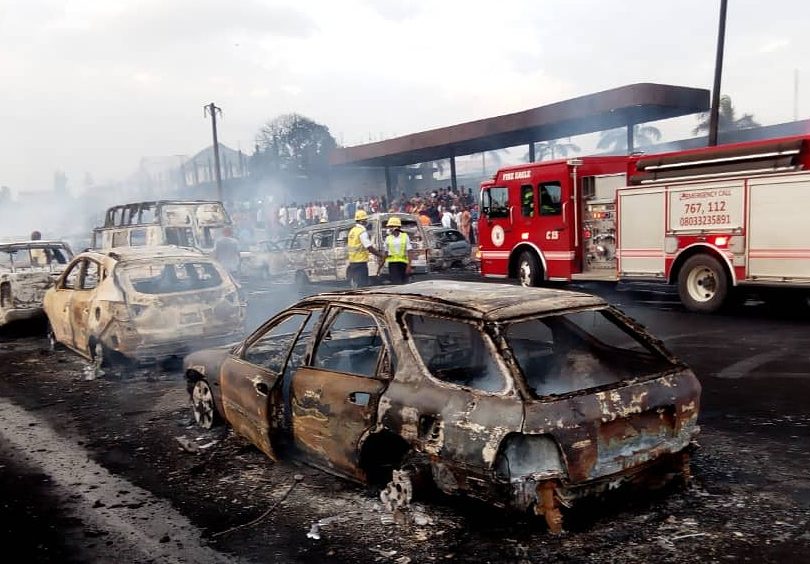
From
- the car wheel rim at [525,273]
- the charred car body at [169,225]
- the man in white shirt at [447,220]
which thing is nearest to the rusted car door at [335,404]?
the car wheel rim at [525,273]

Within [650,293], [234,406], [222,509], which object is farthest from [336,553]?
[650,293]

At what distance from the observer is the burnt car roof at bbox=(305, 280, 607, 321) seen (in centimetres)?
403

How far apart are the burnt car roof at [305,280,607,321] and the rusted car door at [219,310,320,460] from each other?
70 cm

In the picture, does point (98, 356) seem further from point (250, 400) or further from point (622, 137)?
point (622, 137)

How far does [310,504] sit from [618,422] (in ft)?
6.54

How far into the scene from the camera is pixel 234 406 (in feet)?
17.7

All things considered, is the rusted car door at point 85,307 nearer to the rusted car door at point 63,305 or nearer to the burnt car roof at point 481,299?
the rusted car door at point 63,305

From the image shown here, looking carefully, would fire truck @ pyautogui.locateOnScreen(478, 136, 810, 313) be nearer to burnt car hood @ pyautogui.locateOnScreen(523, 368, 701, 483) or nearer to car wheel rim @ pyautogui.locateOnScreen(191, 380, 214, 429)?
burnt car hood @ pyautogui.locateOnScreen(523, 368, 701, 483)

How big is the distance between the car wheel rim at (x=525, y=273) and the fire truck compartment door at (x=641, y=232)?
8.45 ft

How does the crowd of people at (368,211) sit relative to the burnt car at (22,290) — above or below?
above

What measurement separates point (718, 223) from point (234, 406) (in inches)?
345

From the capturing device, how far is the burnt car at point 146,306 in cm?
802

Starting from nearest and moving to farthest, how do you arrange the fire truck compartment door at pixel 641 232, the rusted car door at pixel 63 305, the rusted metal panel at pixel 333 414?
the rusted metal panel at pixel 333 414, the rusted car door at pixel 63 305, the fire truck compartment door at pixel 641 232

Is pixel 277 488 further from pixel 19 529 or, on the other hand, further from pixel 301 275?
pixel 301 275
